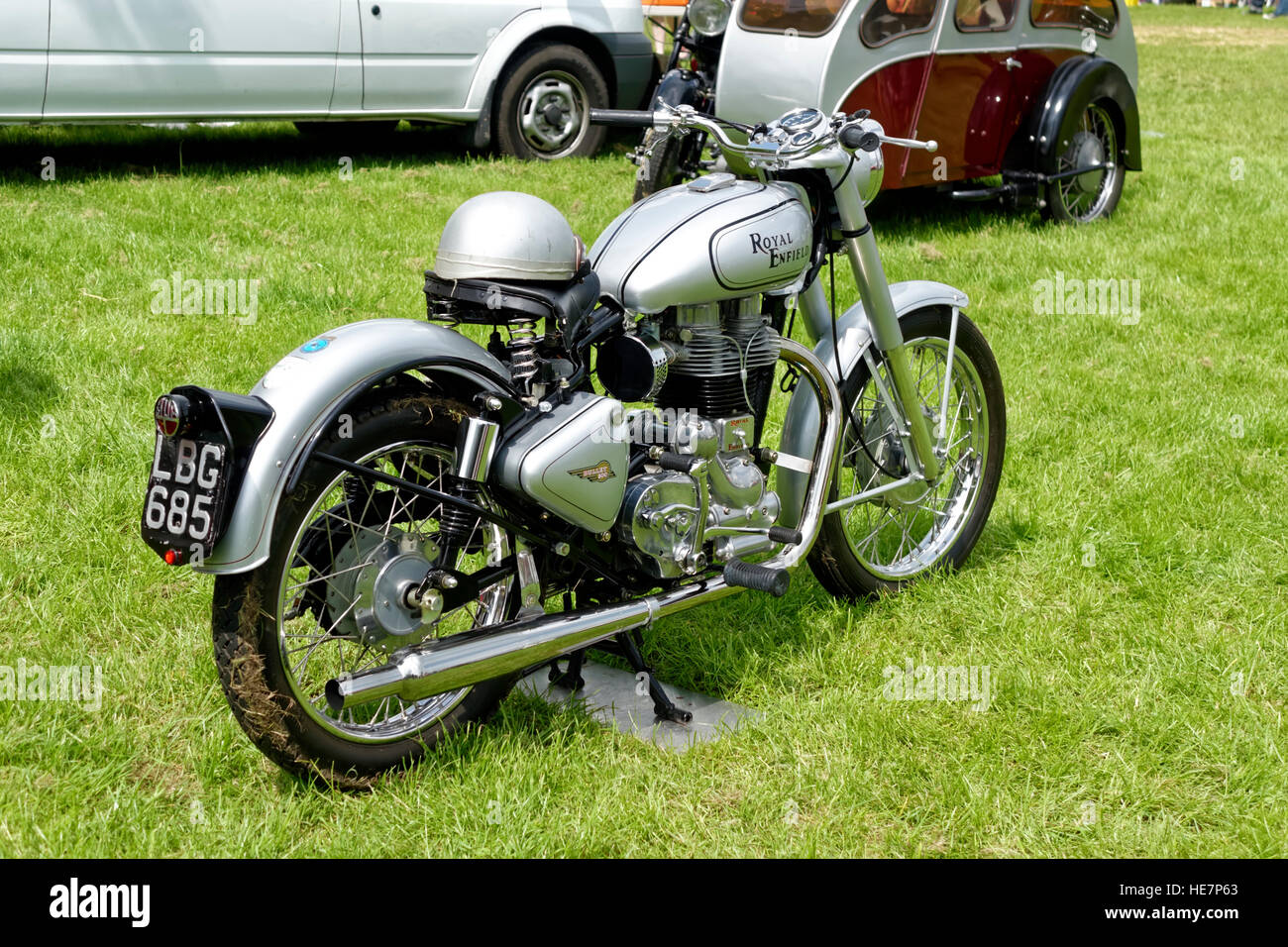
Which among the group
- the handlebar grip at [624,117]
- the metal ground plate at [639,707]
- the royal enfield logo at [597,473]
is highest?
the handlebar grip at [624,117]

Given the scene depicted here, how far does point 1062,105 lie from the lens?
27.9ft

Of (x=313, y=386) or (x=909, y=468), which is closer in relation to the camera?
(x=313, y=386)

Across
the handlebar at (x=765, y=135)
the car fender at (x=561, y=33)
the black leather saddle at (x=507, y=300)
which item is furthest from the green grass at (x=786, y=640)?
the car fender at (x=561, y=33)

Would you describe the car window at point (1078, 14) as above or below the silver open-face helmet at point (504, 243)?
above

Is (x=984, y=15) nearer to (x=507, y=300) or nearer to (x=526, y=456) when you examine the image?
(x=507, y=300)

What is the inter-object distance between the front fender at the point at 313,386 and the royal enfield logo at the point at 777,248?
738 millimetres

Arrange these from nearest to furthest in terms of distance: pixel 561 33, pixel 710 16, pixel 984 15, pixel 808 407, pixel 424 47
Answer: pixel 808 407 → pixel 984 15 → pixel 710 16 → pixel 424 47 → pixel 561 33

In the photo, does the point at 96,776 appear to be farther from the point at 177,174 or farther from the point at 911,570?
the point at 177,174

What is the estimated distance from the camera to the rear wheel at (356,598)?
105 inches

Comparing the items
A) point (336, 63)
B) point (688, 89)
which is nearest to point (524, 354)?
point (688, 89)

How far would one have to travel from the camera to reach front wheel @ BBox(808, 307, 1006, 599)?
153 inches

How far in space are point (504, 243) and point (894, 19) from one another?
5612mm

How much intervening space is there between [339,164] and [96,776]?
22.5 ft

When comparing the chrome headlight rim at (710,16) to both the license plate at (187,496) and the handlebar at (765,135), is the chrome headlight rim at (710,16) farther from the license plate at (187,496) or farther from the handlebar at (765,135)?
the license plate at (187,496)
